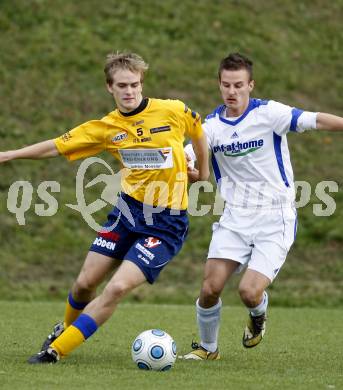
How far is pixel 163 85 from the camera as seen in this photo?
57.5 ft

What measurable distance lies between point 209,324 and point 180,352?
54cm

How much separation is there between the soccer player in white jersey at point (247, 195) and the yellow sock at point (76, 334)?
42.6 inches

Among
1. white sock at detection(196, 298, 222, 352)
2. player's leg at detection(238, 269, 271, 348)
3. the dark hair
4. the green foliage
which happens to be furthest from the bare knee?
the green foliage

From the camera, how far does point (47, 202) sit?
15.1 m

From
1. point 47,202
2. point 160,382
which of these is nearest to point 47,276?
point 47,202

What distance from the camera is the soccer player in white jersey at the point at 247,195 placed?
7.29 meters

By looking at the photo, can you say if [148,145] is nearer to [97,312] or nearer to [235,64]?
[235,64]

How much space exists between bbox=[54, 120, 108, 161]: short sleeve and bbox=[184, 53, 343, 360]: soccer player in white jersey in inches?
29.2

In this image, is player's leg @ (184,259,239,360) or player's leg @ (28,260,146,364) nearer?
player's leg @ (28,260,146,364)

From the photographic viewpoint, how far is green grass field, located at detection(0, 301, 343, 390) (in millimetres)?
6039

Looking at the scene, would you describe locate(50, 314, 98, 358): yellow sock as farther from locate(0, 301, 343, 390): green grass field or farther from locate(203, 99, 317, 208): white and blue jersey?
locate(203, 99, 317, 208): white and blue jersey

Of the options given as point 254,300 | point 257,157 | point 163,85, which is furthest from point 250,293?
point 163,85

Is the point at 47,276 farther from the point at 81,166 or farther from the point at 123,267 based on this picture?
the point at 123,267

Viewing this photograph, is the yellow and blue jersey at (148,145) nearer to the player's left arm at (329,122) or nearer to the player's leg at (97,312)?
the player's leg at (97,312)
